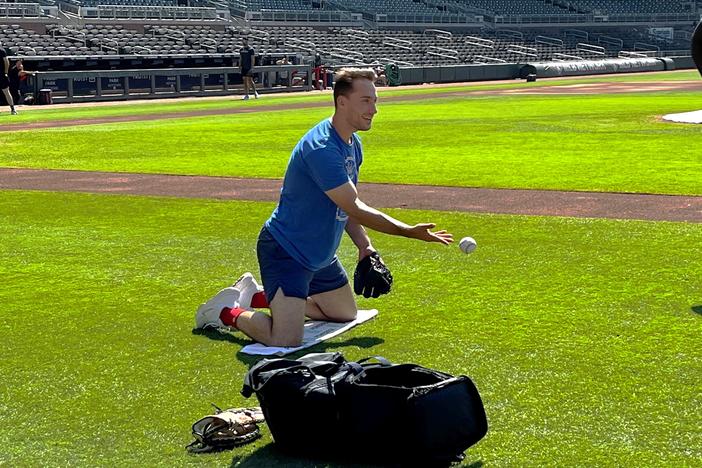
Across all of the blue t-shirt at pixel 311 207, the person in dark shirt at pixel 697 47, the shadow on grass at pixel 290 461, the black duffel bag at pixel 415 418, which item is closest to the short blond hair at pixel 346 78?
the blue t-shirt at pixel 311 207

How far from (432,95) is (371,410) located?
133ft

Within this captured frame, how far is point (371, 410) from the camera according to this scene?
16.0 feet

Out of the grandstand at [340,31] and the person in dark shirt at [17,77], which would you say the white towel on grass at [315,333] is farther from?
the grandstand at [340,31]

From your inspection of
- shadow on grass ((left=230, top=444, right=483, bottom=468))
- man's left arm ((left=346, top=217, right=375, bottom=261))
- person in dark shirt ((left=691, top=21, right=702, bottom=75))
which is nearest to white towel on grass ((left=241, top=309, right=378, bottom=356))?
man's left arm ((left=346, top=217, right=375, bottom=261))

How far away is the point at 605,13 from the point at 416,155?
237 ft

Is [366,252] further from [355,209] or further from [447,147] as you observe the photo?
[447,147]

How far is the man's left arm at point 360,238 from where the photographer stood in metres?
7.21

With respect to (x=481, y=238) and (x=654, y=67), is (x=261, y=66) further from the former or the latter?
(x=481, y=238)

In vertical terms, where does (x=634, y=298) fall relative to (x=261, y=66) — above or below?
above

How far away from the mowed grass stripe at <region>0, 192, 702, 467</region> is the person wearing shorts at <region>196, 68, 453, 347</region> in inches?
14.1

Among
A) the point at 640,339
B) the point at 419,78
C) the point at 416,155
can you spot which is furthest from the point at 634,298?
the point at 419,78

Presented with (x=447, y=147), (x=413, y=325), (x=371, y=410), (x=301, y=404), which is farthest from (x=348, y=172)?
(x=447, y=147)

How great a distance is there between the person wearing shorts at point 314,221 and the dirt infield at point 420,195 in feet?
20.2

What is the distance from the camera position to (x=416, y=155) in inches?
803
